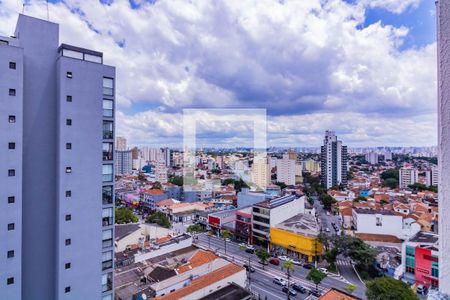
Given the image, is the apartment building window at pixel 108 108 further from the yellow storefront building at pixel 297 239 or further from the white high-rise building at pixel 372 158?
the white high-rise building at pixel 372 158

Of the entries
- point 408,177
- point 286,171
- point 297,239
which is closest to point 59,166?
point 297,239

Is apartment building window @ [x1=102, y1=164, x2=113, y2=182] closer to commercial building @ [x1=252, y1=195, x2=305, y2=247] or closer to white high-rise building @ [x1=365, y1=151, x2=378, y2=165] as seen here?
commercial building @ [x1=252, y1=195, x2=305, y2=247]

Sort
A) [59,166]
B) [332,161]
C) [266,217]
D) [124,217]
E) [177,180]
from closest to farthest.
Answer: [59,166] → [266,217] → [124,217] → [177,180] → [332,161]

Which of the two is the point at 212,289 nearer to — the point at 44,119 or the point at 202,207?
the point at 44,119

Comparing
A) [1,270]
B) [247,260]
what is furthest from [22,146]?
[247,260]

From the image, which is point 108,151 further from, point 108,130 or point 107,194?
point 107,194

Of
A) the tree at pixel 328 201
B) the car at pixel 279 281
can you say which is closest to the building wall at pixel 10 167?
the car at pixel 279 281

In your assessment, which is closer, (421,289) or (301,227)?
(421,289)
